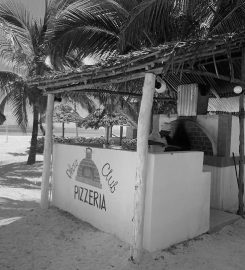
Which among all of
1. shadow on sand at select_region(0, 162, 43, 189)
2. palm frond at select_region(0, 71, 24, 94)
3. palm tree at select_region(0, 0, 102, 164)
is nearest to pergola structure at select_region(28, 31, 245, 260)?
shadow on sand at select_region(0, 162, 43, 189)

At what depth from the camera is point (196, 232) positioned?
5727 mm

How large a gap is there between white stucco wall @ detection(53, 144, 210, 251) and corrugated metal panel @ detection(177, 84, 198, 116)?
245cm

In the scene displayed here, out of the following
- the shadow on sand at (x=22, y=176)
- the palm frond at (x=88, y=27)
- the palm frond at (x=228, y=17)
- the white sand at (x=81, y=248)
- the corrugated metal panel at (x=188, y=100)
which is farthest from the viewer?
the shadow on sand at (x=22, y=176)

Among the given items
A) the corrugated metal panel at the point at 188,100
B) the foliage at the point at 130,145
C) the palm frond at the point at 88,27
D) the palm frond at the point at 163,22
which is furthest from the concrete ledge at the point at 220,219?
the palm frond at the point at 88,27

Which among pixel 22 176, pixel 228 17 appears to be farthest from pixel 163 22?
pixel 22 176

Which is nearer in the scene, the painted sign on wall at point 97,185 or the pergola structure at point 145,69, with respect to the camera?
the pergola structure at point 145,69

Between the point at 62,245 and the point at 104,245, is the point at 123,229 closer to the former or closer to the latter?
the point at 104,245

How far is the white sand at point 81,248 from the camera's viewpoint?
15.5 ft

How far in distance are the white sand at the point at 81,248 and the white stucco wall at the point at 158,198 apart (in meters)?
0.20

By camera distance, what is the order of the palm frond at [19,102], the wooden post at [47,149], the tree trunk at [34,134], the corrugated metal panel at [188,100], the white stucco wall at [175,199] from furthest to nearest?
the tree trunk at [34,134]
the palm frond at [19,102]
the corrugated metal panel at [188,100]
the wooden post at [47,149]
the white stucco wall at [175,199]

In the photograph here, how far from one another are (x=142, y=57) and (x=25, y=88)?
11.5 m

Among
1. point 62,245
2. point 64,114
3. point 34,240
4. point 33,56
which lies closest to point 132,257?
point 62,245

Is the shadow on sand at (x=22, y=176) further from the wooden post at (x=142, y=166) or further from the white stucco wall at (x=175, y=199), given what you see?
the wooden post at (x=142, y=166)

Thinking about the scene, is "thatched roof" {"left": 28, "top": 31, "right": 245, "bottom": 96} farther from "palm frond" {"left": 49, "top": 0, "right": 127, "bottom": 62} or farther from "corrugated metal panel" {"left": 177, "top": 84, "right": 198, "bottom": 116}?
"palm frond" {"left": 49, "top": 0, "right": 127, "bottom": 62}
